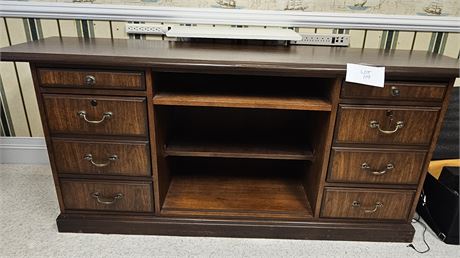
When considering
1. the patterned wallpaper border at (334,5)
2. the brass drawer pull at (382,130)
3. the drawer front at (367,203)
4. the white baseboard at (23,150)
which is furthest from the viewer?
the white baseboard at (23,150)

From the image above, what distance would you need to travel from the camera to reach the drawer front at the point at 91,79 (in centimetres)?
105

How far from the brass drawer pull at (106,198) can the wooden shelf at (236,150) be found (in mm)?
260

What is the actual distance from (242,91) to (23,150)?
A: 138 centimetres

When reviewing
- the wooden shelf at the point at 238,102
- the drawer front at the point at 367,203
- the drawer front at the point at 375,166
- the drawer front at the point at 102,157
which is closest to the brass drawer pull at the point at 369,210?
the drawer front at the point at 367,203

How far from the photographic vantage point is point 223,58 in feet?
3.47

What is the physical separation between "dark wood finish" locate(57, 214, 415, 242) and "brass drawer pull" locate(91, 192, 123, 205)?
8 cm

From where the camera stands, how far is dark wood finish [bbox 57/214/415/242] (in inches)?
51.3

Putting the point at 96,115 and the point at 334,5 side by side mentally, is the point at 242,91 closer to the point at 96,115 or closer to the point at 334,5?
the point at 96,115

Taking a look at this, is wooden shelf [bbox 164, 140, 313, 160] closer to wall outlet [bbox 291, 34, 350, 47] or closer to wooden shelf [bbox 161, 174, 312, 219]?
wooden shelf [bbox 161, 174, 312, 219]

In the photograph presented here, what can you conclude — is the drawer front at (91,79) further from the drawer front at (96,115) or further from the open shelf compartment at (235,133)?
the open shelf compartment at (235,133)

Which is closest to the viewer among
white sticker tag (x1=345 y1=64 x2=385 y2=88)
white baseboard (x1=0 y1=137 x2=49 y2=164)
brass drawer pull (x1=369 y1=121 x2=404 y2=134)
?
white sticker tag (x1=345 y1=64 x2=385 y2=88)

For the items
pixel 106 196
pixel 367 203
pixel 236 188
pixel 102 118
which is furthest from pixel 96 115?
pixel 367 203

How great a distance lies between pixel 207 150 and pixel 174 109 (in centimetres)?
34

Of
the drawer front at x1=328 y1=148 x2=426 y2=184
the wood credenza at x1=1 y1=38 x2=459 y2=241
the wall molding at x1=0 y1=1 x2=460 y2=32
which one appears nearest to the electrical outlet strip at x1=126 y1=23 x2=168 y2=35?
the wall molding at x1=0 y1=1 x2=460 y2=32
